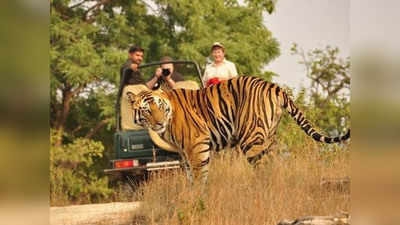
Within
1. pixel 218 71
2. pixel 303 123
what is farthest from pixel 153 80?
pixel 303 123

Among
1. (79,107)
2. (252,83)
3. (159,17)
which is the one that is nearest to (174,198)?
(252,83)

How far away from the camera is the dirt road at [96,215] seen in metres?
5.67

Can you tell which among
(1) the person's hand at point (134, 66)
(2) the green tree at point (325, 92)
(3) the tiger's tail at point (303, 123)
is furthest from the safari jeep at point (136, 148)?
(2) the green tree at point (325, 92)

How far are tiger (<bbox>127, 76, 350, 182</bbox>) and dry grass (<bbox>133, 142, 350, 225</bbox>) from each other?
0.52 feet

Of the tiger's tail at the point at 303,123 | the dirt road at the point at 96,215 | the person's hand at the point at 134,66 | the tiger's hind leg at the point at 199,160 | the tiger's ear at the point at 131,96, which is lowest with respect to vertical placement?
the dirt road at the point at 96,215

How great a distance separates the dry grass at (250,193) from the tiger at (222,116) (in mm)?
159

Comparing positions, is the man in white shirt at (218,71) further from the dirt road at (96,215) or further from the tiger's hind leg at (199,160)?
the dirt road at (96,215)

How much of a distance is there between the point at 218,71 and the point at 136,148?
1.03 metres

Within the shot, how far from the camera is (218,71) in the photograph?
20.2 ft

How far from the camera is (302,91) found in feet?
20.7

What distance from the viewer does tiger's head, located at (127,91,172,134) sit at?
19.1 feet

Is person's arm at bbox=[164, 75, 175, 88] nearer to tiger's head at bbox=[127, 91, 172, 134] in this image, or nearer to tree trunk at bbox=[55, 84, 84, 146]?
tiger's head at bbox=[127, 91, 172, 134]
